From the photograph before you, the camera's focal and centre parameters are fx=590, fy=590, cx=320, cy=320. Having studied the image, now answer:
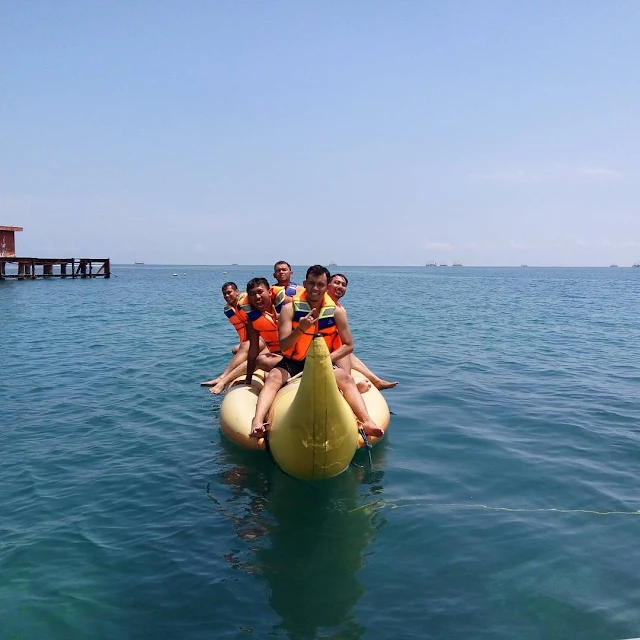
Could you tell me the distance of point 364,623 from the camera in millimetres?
3764

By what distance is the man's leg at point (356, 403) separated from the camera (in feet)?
19.7

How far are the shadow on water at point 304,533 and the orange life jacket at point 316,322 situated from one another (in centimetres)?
129

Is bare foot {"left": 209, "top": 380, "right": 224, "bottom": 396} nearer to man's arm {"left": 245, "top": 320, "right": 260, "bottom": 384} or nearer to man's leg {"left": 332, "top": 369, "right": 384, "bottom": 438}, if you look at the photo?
man's arm {"left": 245, "top": 320, "right": 260, "bottom": 384}

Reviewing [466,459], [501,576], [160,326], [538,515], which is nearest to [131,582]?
[501,576]

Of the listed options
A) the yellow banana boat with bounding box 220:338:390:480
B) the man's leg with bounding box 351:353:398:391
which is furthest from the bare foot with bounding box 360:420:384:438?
→ the man's leg with bounding box 351:353:398:391

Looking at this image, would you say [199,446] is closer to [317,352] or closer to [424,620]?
[317,352]

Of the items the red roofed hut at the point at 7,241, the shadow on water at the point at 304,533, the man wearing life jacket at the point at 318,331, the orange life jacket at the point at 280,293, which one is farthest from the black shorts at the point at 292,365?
the red roofed hut at the point at 7,241

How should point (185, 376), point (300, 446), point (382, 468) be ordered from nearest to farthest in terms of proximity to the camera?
point (300, 446)
point (382, 468)
point (185, 376)

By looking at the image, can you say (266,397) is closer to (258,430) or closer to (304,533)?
(258,430)

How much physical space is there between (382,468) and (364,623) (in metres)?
2.75

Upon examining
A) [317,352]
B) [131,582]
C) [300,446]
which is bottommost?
[131,582]

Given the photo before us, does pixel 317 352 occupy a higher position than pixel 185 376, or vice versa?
pixel 317 352

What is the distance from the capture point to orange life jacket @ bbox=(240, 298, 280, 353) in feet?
24.1

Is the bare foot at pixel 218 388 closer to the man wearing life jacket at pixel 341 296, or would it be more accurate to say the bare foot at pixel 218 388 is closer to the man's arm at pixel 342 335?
the man wearing life jacket at pixel 341 296
